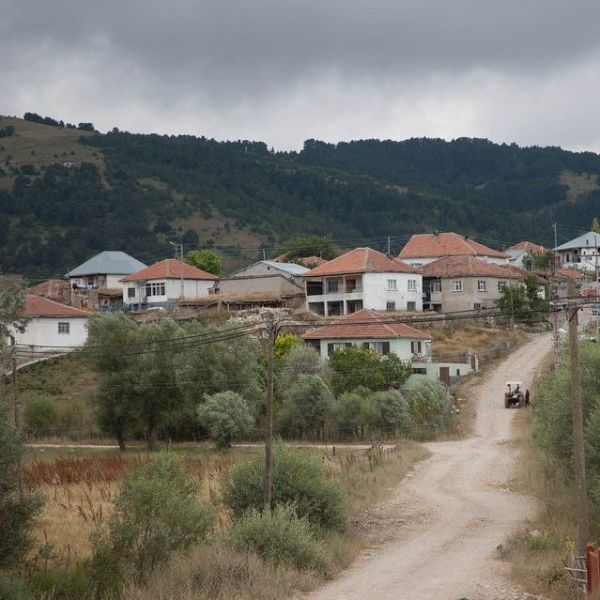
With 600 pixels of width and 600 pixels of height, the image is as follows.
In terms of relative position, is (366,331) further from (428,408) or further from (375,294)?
(375,294)

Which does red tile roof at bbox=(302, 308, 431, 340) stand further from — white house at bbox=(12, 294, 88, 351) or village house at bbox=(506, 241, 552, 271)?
village house at bbox=(506, 241, 552, 271)

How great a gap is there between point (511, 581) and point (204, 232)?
161997 millimetres

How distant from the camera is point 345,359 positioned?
2451 inches

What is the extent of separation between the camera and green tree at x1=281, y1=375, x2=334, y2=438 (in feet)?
186

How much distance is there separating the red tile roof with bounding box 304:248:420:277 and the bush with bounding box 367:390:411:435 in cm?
2585

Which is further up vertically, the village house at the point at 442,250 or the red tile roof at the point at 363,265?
the village house at the point at 442,250

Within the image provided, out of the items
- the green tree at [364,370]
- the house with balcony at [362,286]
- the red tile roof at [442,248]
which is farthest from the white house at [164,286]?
the green tree at [364,370]

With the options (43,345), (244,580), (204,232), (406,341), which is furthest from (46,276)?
(244,580)

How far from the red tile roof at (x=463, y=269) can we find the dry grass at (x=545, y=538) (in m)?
47.9

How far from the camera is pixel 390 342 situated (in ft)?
217

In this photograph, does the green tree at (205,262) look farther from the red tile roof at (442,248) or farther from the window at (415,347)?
the window at (415,347)

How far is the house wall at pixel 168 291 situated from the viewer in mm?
93188

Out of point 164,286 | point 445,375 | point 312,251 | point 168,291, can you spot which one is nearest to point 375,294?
point 445,375

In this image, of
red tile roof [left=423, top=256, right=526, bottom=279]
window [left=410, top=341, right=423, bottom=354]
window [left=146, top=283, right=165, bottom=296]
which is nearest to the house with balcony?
red tile roof [left=423, top=256, right=526, bottom=279]
